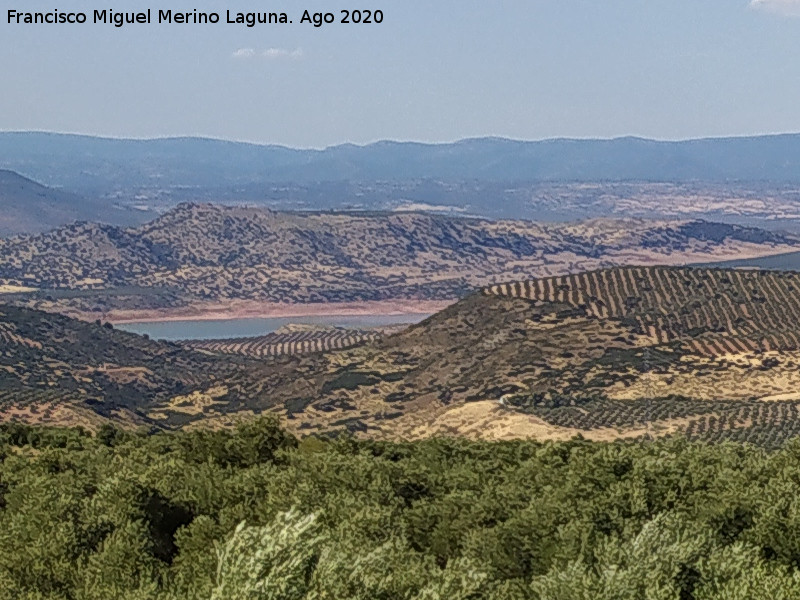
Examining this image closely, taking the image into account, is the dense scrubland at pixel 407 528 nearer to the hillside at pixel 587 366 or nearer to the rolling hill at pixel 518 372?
the hillside at pixel 587 366

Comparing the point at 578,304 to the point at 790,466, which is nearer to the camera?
the point at 790,466

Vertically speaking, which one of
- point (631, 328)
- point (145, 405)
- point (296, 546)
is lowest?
point (145, 405)

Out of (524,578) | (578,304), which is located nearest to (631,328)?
(578,304)

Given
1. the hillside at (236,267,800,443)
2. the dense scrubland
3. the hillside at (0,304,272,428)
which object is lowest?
the hillside at (0,304,272,428)

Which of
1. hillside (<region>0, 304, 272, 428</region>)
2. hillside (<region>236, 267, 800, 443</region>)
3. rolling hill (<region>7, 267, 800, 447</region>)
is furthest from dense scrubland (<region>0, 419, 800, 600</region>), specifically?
hillside (<region>0, 304, 272, 428</region>)

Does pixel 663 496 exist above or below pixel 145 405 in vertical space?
above

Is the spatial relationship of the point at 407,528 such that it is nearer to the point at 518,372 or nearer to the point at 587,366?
the point at 587,366

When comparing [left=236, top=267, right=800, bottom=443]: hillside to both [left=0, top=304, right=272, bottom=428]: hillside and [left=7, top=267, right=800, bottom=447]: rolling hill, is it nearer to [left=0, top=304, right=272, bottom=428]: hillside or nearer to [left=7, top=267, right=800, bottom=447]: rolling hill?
[left=7, top=267, right=800, bottom=447]: rolling hill

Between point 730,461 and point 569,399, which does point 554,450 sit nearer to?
point 730,461

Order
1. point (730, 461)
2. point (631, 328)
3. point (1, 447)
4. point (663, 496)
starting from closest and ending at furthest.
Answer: point (663, 496)
point (730, 461)
point (1, 447)
point (631, 328)
